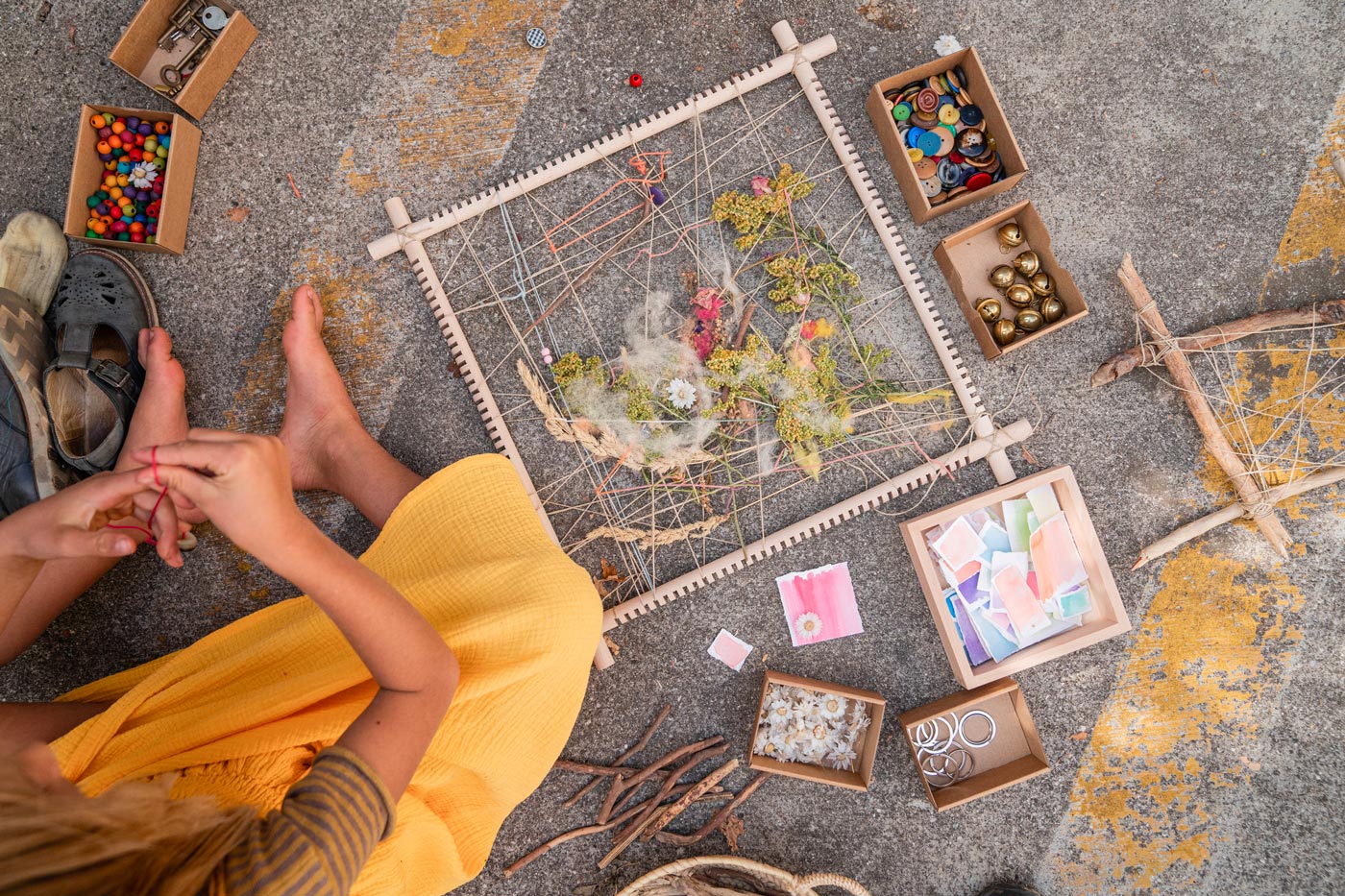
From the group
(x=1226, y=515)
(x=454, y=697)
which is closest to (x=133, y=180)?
(x=454, y=697)

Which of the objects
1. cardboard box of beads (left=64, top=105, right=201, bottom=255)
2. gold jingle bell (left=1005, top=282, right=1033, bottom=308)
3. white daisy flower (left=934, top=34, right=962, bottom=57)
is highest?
cardboard box of beads (left=64, top=105, right=201, bottom=255)

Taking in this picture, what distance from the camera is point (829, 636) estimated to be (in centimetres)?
201

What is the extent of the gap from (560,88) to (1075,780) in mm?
2329

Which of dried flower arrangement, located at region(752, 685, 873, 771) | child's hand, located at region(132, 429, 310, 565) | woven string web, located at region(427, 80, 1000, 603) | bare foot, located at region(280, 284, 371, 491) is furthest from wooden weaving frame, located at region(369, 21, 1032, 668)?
child's hand, located at region(132, 429, 310, 565)

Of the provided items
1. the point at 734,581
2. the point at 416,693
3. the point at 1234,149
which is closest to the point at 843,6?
the point at 1234,149

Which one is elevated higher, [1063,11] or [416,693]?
[1063,11]

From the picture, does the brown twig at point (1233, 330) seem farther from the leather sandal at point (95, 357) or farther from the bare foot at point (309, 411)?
the leather sandal at point (95, 357)

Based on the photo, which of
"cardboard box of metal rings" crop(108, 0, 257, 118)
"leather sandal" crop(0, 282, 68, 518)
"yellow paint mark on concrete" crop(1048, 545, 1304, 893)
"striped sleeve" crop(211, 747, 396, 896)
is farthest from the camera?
"yellow paint mark on concrete" crop(1048, 545, 1304, 893)

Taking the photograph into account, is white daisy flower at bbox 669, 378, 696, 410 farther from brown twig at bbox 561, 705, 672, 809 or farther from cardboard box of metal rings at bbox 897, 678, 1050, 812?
cardboard box of metal rings at bbox 897, 678, 1050, 812

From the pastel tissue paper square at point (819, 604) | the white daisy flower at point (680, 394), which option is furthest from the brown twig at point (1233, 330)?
the white daisy flower at point (680, 394)

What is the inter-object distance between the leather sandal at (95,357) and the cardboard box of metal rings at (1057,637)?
197 cm

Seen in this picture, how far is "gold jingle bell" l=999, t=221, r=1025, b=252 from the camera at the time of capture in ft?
6.24

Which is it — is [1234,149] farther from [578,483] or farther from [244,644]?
[244,644]

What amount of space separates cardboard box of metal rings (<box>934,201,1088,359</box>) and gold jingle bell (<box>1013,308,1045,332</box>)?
0.01 metres
